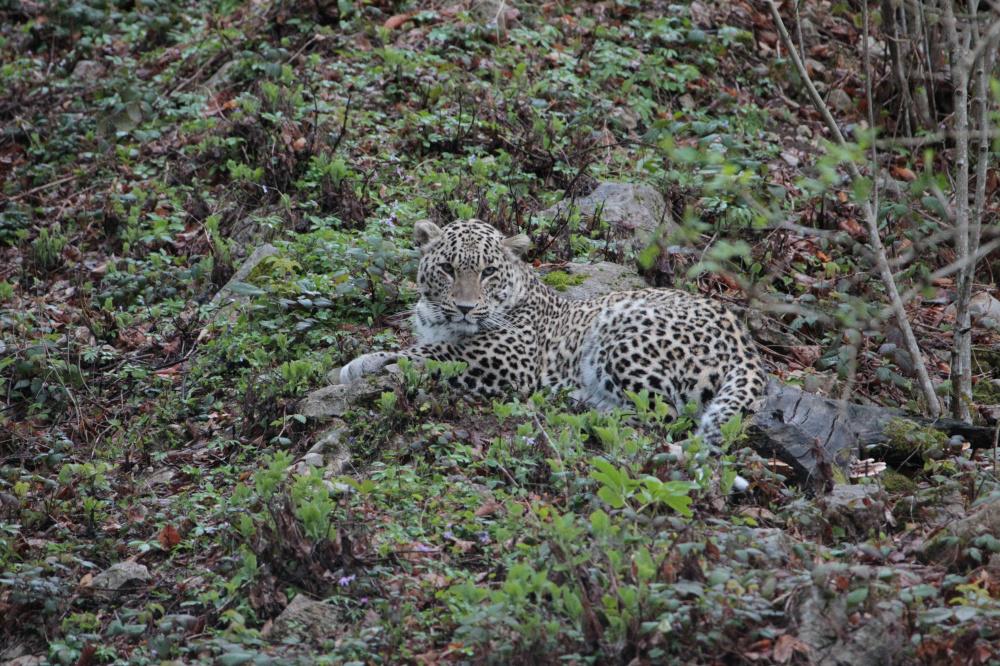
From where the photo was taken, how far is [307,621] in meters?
6.45

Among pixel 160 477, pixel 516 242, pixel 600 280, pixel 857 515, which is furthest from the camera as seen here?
pixel 600 280

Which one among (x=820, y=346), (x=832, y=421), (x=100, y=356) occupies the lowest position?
(x=100, y=356)

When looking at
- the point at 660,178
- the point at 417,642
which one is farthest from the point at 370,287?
the point at 417,642

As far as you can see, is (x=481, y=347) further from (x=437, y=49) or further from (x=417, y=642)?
(x=437, y=49)

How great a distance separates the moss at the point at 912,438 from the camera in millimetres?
8141

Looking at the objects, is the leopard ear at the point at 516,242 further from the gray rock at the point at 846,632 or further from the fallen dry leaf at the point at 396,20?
the fallen dry leaf at the point at 396,20

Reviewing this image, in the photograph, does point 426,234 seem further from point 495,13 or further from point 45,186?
point 495,13

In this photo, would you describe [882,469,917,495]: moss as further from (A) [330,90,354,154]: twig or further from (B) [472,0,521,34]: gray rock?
(B) [472,0,521,34]: gray rock

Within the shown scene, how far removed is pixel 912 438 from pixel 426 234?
4.36 meters

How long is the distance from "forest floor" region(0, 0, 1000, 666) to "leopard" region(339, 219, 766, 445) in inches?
13.3

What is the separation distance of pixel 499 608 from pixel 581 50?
10757mm

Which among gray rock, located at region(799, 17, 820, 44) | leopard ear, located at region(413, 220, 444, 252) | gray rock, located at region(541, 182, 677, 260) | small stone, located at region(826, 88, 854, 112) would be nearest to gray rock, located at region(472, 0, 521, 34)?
gray rock, located at region(541, 182, 677, 260)

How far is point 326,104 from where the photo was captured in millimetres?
14039

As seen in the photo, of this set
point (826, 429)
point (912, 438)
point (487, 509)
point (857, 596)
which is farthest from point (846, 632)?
point (912, 438)
